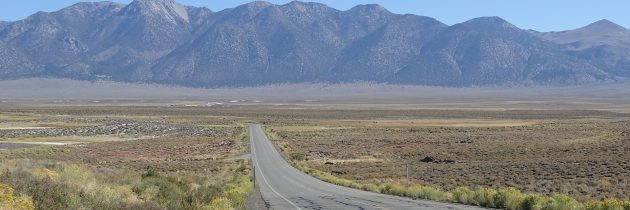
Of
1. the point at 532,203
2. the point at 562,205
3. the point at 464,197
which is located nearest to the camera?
the point at 562,205

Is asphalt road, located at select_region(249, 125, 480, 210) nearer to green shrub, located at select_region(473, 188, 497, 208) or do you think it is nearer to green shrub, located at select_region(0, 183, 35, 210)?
green shrub, located at select_region(473, 188, 497, 208)

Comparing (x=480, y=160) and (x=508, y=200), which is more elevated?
(x=508, y=200)

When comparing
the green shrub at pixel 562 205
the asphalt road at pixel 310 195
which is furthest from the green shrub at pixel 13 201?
the green shrub at pixel 562 205

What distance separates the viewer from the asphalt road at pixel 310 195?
975 inches

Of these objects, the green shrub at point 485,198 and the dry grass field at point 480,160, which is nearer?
the green shrub at point 485,198

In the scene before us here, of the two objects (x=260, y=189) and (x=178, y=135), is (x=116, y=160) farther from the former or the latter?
(x=178, y=135)

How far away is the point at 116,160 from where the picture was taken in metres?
51.9

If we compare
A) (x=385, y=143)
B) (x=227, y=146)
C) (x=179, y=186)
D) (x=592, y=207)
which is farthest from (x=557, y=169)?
(x=227, y=146)

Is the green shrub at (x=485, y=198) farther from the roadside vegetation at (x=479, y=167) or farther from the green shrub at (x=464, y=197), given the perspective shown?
the green shrub at (x=464, y=197)

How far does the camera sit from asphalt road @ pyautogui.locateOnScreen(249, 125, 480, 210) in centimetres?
2477

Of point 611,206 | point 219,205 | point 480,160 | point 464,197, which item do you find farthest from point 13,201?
point 480,160

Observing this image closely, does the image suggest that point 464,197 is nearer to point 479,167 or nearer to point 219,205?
point 219,205

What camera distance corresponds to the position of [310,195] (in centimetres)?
3091

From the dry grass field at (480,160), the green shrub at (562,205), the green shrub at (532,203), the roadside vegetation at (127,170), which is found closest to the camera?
the roadside vegetation at (127,170)
